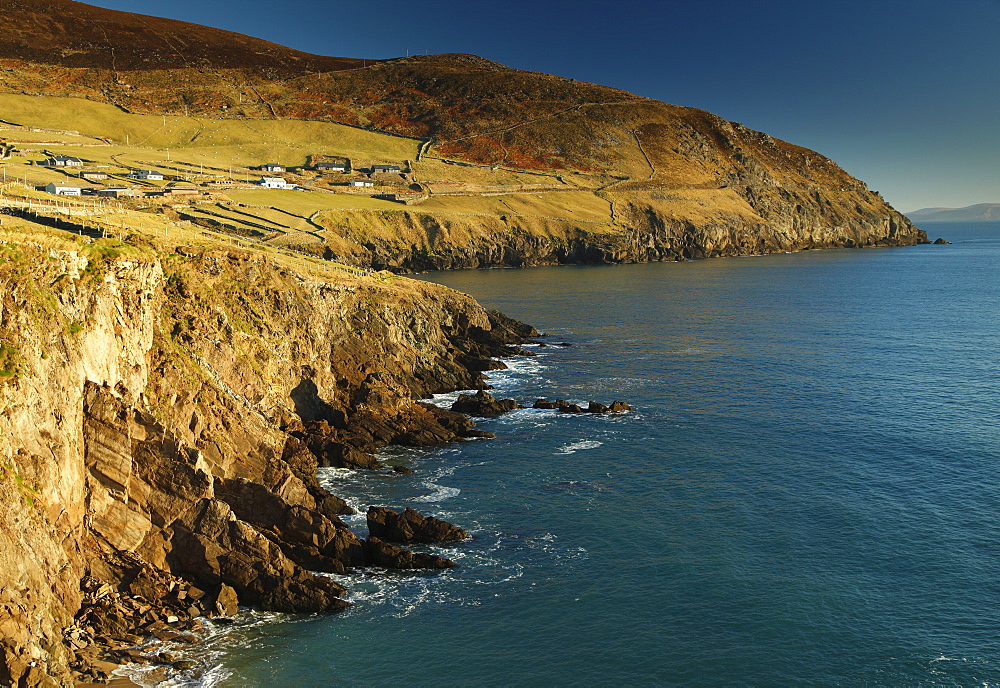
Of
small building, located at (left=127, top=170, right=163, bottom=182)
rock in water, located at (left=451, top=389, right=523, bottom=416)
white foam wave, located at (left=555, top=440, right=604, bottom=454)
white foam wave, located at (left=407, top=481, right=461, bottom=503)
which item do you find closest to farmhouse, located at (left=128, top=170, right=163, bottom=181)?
small building, located at (left=127, top=170, right=163, bottom=182)

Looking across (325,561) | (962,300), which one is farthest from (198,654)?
(962,300)

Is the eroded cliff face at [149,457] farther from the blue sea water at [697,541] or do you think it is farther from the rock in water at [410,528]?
the blue sea water at [697,541]

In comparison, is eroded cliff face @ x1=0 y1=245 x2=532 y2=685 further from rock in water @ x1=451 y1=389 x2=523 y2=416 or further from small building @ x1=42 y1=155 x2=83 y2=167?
small building @ x1=42 y1=155 x2=83 y2=167

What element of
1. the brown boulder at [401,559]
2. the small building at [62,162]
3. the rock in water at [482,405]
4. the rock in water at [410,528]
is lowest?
the brown boulder at [401,559]

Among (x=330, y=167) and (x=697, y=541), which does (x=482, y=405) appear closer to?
(x=697, y=541)

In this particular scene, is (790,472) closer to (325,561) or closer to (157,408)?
(325,561)

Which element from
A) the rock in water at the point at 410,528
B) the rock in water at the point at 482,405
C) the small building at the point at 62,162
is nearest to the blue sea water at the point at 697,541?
the rock in water at the point at 410,528
